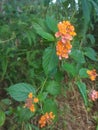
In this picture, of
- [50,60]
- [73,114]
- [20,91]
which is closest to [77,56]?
[50,60]

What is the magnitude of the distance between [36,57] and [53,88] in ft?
0.97

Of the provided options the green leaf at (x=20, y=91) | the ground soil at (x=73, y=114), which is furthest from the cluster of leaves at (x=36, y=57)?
the ground soil at (x=73, y=114)

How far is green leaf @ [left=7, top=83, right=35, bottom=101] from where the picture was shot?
3.39 ft

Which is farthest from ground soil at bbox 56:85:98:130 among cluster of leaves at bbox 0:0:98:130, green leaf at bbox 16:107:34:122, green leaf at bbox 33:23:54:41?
green leaf at bbox 33:23:54:41

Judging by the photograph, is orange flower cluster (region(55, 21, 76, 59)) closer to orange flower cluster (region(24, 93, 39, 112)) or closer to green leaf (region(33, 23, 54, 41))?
green leaf (region(33, 23, 54, 41))

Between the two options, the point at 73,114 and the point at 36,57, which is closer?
the point at 36,57

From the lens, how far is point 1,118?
3.61 ft

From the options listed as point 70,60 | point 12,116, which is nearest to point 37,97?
point 12,116

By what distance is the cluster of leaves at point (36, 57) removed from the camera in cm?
105

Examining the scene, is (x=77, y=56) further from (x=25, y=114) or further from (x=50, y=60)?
(x=25, y=114)

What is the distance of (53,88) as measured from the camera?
42.5 inches

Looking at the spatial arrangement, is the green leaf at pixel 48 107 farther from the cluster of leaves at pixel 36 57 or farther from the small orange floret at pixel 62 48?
the small orange floret at pixel 62 48

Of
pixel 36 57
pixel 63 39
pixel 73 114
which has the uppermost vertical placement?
pixel 63 39

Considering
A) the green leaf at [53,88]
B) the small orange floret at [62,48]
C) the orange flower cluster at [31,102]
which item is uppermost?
the small orange floret at [62,48]
